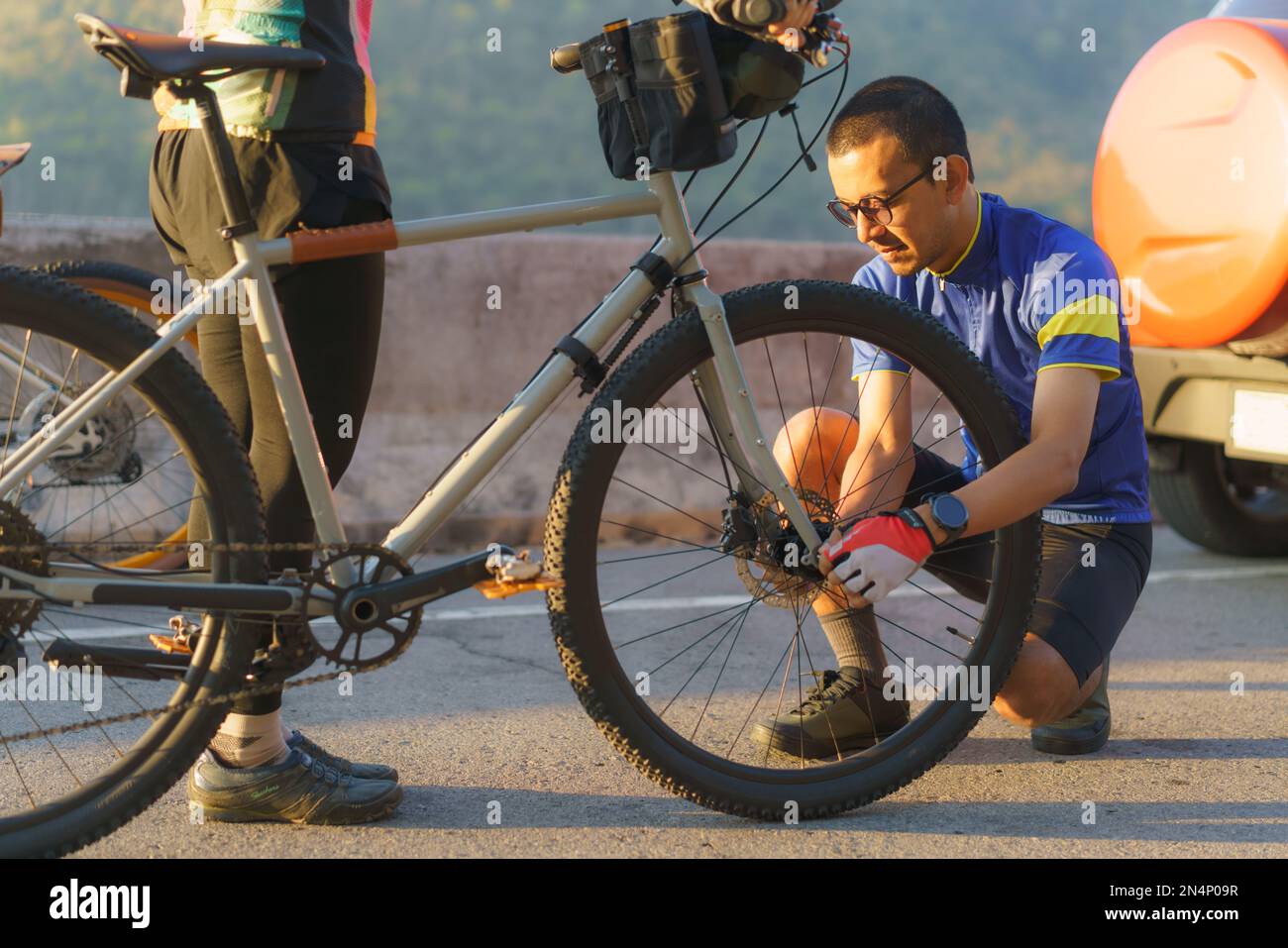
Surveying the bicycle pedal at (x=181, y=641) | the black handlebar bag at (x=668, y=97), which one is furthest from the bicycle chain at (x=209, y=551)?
the black handlebar bag at (x=668, y=97)

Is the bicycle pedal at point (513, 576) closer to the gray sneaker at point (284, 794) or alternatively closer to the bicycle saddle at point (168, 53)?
the gray sneaker at point (284, 794)

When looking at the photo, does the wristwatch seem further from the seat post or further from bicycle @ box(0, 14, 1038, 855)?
the seat post

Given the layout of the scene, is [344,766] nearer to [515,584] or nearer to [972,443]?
[515,584]

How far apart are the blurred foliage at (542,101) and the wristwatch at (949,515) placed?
8.69 metres

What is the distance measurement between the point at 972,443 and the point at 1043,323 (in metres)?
0.33

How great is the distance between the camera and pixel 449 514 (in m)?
2.81

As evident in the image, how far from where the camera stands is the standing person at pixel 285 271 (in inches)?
107

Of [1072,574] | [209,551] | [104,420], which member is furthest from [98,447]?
[1072,574]

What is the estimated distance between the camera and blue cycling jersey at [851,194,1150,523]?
305 centimetres

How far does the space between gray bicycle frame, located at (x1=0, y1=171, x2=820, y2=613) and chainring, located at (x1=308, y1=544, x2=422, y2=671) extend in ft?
0.08

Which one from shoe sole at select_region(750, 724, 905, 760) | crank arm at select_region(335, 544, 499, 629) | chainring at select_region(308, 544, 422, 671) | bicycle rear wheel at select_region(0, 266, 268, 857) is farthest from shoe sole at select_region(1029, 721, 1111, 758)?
bicycle rear wheel at select_region(0, 266, 268, 857)

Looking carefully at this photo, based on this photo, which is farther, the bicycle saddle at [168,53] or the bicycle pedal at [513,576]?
the bicycle pedal at [513,576]
